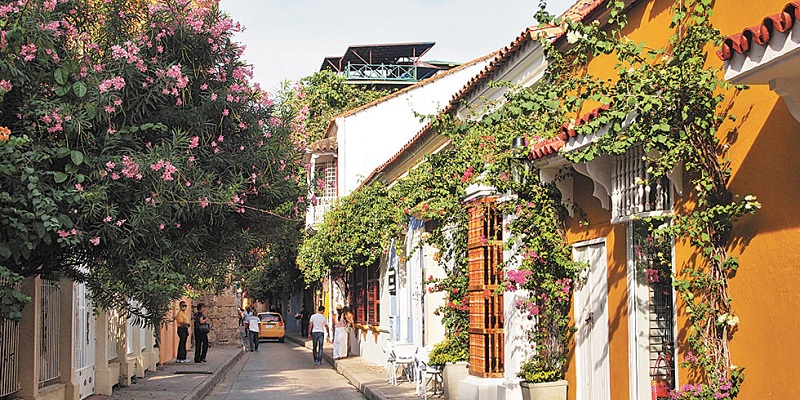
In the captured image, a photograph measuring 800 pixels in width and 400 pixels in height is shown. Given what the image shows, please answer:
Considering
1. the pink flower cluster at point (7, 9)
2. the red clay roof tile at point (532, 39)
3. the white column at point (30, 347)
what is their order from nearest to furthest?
the pink flower cluster at point (7, 9) < the red clay roof tile at point (532, 39) < the white column at point (30, 347)

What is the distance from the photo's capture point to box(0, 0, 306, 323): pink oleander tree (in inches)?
363

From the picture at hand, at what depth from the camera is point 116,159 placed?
9758 mm

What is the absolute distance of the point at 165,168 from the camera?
32.3ft

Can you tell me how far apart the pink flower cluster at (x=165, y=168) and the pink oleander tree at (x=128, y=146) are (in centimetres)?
1

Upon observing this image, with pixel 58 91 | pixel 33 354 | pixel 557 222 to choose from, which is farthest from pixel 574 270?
pixel 33 354

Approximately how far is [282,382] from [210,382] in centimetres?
170

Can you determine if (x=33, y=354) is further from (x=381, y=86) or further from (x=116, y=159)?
(x=381, y=86)

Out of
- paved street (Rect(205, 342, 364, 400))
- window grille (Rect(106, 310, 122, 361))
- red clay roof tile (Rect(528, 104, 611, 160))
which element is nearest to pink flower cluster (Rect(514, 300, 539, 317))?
red clay roof tile (Rect(528, 104, 611, 160))

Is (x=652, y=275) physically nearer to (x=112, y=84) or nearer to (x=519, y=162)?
(x=519, y=162)

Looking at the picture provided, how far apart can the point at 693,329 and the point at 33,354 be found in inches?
350

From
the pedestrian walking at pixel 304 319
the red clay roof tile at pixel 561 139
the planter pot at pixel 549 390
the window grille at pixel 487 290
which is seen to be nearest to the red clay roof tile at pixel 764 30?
the red clay roof tile at pixel 561 139

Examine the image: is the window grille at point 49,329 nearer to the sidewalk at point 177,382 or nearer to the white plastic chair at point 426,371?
the sidewalk at point 177,382

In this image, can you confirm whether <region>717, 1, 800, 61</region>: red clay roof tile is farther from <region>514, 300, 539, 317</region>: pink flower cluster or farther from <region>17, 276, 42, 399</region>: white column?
<region>17, 276, 42, 399</region>: white column

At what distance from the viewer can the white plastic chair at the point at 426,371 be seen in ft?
54.6
